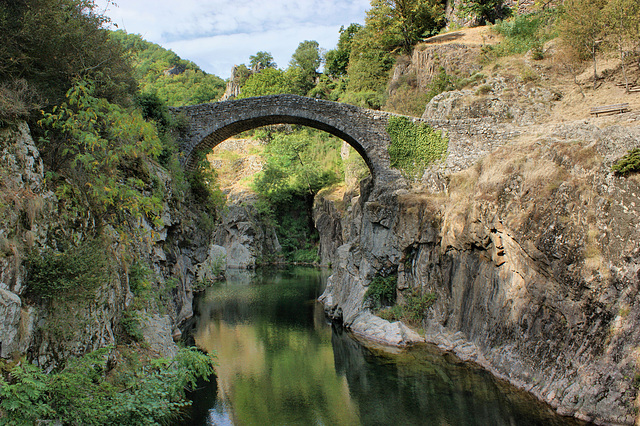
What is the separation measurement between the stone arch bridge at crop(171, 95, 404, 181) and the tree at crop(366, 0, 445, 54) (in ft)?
42.8

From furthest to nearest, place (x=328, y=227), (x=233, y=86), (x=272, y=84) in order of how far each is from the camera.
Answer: (x=233, y=86)
(x=272, y=84)
(x=328, y=227)

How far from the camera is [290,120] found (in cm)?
1798

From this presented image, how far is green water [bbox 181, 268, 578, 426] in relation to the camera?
26.7 feet

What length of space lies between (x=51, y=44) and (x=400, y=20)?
25.3 metres

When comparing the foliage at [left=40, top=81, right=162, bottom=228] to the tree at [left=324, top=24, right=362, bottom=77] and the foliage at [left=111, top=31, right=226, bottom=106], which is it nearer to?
the tree at [left=324, top=24, right=362, bottom=77]

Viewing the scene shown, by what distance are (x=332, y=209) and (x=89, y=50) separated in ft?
76.8

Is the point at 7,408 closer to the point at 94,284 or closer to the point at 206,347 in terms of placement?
the point at 94,284

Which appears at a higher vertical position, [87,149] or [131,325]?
[87,149]

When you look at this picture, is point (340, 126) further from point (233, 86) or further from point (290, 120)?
point (233, 86)

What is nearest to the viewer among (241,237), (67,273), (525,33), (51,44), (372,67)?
(67,273)

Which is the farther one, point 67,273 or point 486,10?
point 486,10

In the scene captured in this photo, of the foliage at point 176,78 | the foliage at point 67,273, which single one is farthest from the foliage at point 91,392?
the foliage at point 176,78

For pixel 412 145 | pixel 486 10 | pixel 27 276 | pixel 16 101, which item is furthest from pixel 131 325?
pixel 486 10

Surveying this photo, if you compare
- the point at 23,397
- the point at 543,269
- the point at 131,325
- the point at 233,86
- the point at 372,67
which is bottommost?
the point at 131,325
